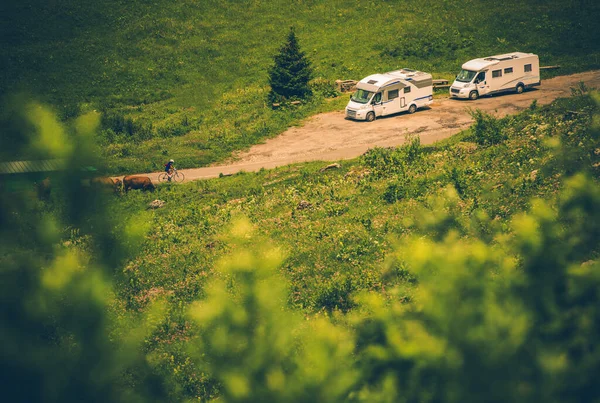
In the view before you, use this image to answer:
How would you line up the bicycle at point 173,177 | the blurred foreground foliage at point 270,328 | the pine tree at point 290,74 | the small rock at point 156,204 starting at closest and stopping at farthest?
the blurred foreground foliage at point 270,328, the small rock at point 156,204, the bicycle at point 173,177, the pine tree at point 290,74

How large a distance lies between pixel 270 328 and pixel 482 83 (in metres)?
34.2

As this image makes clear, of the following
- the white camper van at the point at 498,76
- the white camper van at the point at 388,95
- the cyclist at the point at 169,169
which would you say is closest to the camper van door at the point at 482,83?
the white camper van at the point at 498,76

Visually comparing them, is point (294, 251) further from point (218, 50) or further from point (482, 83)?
point (218, 50)

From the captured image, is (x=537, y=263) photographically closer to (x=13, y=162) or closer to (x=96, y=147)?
(x=96, y=147)

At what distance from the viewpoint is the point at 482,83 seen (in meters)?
35.8

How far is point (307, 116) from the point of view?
120 ft

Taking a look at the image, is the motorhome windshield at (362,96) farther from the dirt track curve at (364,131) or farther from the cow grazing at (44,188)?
the cow grazing at (44,188)

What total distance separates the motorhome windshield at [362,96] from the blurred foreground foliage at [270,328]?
2915 cm

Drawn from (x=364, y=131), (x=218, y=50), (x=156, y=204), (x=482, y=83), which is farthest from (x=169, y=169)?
(x=218, y=50)

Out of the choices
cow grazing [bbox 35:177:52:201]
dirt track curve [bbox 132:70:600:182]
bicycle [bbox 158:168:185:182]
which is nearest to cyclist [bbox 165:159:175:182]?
bicycle [bbox 158:168:185:182]

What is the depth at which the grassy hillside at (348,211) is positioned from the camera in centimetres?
1295

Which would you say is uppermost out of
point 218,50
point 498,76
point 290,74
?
point 218,50

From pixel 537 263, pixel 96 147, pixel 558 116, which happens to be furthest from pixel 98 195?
pixel 558 116

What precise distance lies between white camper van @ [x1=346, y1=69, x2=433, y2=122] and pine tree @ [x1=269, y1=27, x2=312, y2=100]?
558cm
